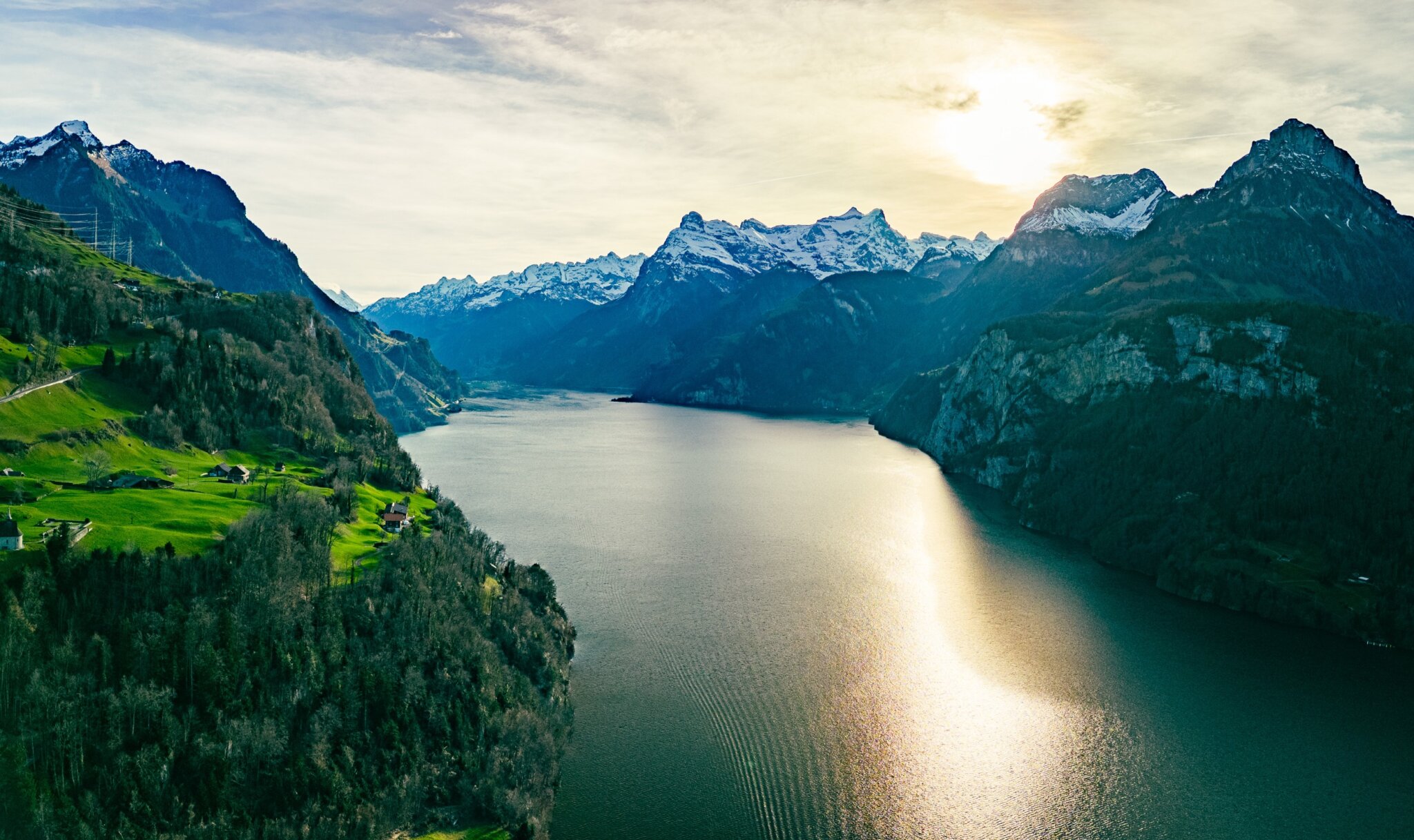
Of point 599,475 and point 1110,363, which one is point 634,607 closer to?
point 599,475

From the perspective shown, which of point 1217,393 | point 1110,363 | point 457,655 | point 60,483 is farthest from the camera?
point 1110,363

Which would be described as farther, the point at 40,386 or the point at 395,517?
the point at 40,386

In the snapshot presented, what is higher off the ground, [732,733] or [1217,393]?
[1217,393]

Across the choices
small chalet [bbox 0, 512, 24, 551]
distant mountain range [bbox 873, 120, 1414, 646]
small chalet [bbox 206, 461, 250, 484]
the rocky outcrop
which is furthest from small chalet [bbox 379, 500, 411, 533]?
the rocky outcrop

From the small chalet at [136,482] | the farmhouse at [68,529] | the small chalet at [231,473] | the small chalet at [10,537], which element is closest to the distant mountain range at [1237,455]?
the small chalet at [231,473]

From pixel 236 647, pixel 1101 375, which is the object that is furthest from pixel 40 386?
pixel 1101 375

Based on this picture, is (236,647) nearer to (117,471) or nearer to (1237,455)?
(117,471)

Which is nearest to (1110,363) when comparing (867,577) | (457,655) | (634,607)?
(867,577)
